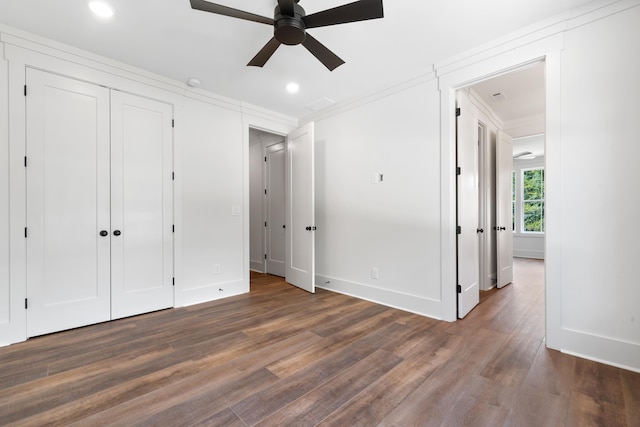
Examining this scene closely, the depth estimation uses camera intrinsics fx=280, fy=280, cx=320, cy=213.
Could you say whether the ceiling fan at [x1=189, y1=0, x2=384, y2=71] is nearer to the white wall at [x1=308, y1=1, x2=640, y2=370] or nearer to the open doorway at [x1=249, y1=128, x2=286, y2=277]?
the white wall at [x1=308, y1=1, x2=640, y2=370]

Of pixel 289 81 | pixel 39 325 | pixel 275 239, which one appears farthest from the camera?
pixel 275 239

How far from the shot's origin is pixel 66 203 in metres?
2.66

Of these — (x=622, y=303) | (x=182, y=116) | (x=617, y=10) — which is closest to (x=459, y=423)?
(x=622, y=303)

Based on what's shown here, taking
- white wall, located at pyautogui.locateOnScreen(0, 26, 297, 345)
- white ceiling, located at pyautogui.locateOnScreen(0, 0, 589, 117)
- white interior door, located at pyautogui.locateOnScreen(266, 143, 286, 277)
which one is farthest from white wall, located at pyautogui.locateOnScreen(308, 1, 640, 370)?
white interior door, located at pyautogui.locateOnScreen(266, 143, 286, 277)

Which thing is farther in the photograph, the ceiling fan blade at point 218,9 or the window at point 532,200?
the window at point 532,200

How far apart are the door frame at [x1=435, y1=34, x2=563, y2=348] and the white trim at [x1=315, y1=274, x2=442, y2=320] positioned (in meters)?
0.17

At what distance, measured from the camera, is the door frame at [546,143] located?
2.24 meters

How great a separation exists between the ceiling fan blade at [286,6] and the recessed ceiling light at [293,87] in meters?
1.53

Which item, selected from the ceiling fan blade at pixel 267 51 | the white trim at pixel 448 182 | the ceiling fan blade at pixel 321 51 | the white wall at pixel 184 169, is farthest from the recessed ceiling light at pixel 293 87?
the white trim at pixel 448 182

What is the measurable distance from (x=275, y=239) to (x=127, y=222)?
2542 mm

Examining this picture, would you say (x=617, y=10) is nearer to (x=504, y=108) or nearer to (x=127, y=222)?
(x=504, y=108)

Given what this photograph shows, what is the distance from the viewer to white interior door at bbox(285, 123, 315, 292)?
154 inches

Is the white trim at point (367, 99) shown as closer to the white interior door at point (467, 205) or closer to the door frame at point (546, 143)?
the door frame at point (546, 143)

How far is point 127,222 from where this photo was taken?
9.81ft
